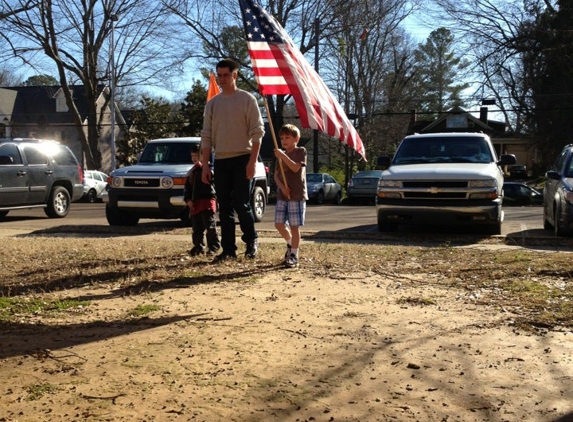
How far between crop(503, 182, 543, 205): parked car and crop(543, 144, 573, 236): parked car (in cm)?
1554

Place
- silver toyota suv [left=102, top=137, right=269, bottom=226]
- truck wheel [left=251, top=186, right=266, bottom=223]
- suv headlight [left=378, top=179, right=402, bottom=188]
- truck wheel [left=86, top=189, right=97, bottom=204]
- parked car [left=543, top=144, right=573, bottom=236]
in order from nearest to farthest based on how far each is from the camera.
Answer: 1. parked car [left=543, top=144, right=573, bottom=236]
2. suv headlight [left=378, top=179, right=402, bottom=188]
3. silver toyota suv [left=102, top=137, right=269, bottom=226]
4. truck wheel [left=251, top=186, right=266, bottom=223]
5. truck wheel [left=86, top=189, right=97, bottom=204]

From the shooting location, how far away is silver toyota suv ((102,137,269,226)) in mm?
13422

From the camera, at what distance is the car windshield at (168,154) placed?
14.5 m

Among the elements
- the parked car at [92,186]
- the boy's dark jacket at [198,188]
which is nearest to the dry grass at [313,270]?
the boy's dark jacket at [198,188]

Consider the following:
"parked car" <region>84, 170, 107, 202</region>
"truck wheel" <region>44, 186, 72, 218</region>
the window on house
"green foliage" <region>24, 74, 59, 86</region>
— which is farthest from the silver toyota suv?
"green foliage" <region>24, 74, 59, 86</region>

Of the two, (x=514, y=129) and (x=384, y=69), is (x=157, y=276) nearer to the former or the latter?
(x=384, y=69)

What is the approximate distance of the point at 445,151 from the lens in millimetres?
12523

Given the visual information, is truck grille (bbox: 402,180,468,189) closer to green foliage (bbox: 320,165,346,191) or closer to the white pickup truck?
the white pickup truck

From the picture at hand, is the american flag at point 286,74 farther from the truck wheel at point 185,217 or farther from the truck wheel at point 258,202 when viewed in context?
the truck wheel at point 258,202

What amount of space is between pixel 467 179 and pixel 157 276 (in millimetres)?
6116

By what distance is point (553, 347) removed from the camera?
443cm

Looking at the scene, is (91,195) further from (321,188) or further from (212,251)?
(212,251)

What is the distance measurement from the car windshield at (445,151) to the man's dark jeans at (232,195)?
564 centimetres

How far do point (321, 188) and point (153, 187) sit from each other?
58.9 ft
